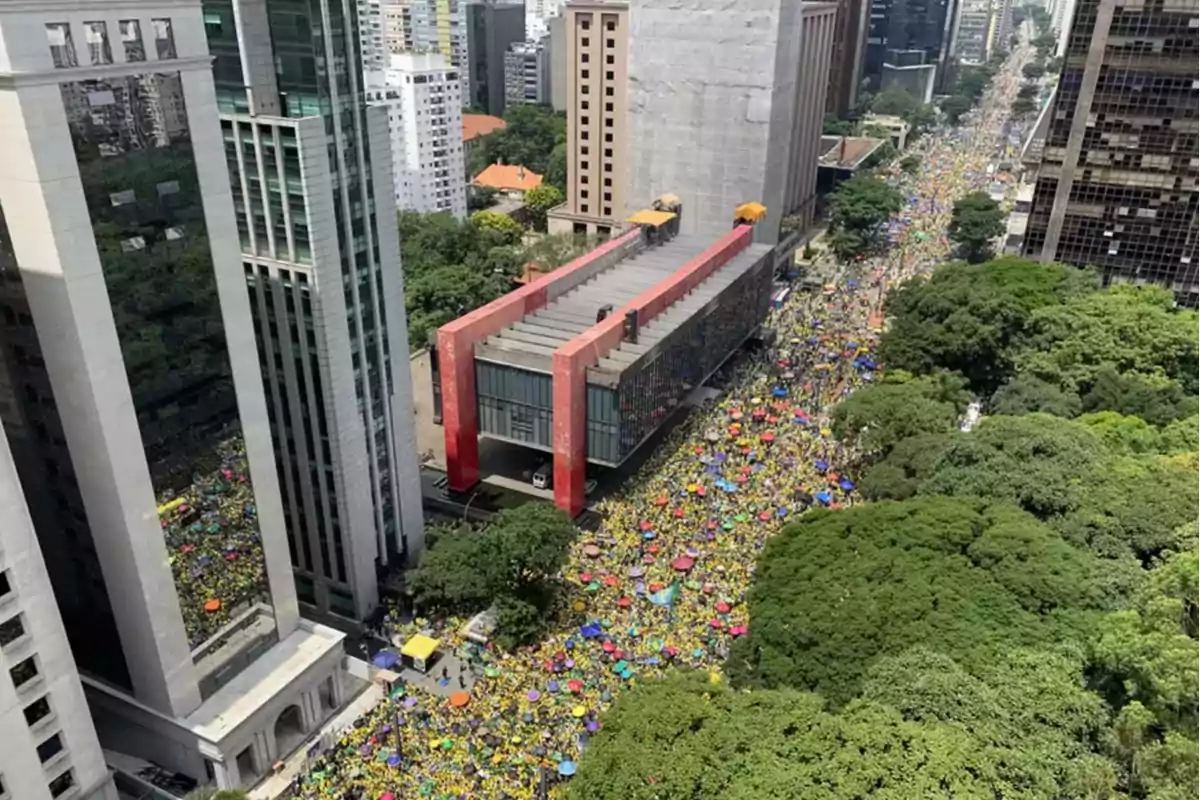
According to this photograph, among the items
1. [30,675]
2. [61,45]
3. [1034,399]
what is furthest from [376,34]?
[30,675]

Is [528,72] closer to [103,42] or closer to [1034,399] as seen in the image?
[1034,399]

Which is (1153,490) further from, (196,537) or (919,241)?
(919,241)

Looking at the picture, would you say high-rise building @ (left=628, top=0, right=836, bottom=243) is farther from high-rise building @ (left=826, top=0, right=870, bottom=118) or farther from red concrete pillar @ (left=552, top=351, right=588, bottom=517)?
high-rise building @ (left=826, top=0, right=870, bottom=118)

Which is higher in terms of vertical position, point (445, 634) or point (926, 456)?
point (926, 456)

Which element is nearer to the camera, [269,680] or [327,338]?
[269,680]

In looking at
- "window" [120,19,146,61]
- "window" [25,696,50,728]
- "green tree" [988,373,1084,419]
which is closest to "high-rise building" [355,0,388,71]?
"green tree" [988,373,1084,419]

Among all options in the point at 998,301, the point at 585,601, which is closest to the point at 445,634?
the point at 585,601
